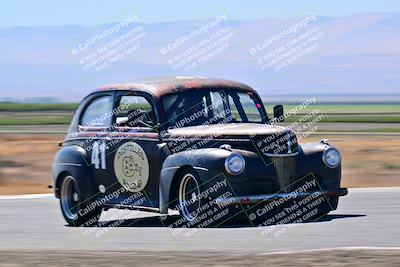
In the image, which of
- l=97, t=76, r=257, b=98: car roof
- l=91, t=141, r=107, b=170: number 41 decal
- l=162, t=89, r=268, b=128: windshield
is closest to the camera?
l=162, t=89, r=268, b=128: windshield

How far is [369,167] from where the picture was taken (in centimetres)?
2684

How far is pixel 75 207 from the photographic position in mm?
14578

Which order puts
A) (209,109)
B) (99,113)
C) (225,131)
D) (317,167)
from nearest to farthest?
(225,131) < (317,167) < (209,109) < (99,113)

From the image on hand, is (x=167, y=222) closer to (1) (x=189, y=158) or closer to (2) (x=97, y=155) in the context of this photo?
(2) (x=97, y=155)

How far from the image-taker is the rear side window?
1420 cm

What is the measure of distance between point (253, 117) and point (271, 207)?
5.28ft

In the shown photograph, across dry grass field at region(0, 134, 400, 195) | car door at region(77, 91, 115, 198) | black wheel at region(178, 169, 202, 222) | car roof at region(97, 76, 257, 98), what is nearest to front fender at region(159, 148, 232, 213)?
black wheel at region(178, 169, 202, 222)

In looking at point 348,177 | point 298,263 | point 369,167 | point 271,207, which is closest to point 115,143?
point 271,207

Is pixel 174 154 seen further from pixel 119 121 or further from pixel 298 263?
pixel 298 263

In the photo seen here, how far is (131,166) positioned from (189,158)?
43.6 inches

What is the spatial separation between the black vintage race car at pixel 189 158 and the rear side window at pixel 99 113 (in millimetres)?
14

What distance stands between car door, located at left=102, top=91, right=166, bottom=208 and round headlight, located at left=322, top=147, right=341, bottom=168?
6.18 feet

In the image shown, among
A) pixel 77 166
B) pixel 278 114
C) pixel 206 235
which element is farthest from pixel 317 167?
pixel 77 166

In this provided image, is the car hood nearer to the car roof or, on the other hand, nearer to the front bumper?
the car roof
